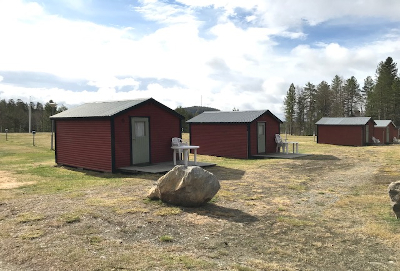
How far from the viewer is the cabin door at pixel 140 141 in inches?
521

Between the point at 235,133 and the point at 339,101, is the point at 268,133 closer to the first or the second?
the point at 235,133

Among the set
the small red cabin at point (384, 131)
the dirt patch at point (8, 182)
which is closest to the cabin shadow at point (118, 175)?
the dirt patch at point (8, 182)

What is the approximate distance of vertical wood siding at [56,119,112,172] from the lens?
12.7 m

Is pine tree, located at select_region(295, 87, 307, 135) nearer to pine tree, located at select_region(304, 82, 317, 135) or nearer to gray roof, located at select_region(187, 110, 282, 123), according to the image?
pine tree, located at select_region(304, 82, 317, 135)

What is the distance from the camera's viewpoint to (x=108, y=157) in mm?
12602

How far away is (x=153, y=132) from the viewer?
13984mm

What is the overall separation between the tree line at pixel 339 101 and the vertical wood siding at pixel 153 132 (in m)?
46.7

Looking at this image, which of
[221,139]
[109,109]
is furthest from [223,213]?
[221,139]

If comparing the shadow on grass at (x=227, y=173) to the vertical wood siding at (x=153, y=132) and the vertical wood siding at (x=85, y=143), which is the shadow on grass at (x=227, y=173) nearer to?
the vertical wood siding at (x=153, y=132)

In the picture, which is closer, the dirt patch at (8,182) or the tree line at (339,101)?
the dirt patch at (8,182)

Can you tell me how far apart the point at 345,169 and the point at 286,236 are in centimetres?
983

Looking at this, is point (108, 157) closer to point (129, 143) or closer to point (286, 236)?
point (129, 143)

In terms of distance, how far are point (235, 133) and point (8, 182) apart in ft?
39.3

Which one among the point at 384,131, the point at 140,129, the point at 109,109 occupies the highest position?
the point at 109,109
